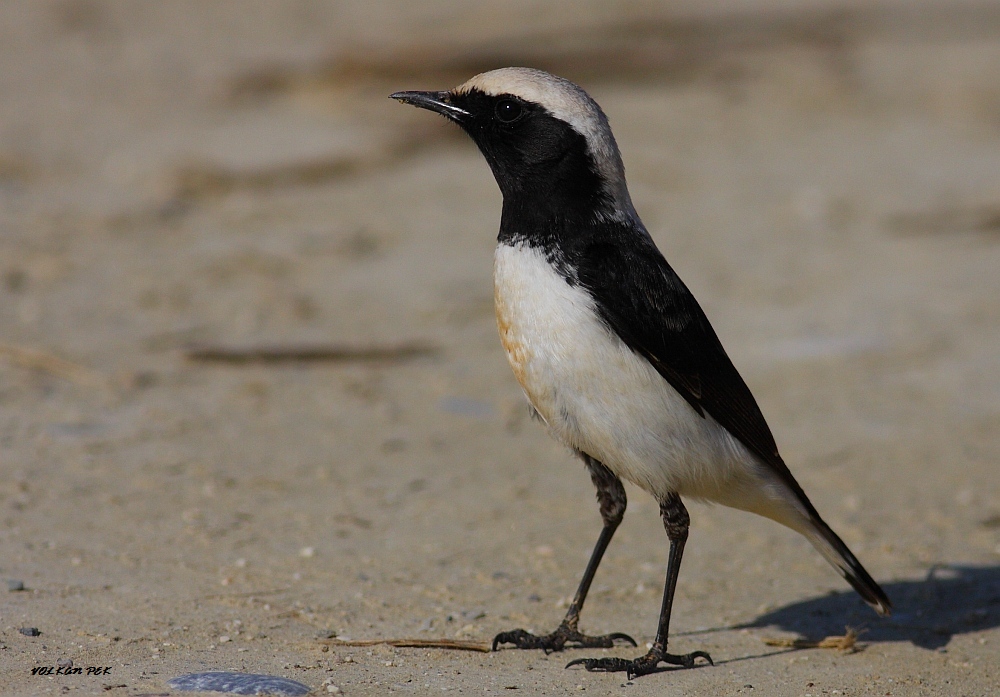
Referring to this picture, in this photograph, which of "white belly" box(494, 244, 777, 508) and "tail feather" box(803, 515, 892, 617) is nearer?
"white belly" box(494, 244, 777, 508)

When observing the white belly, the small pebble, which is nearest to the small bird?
the white belly

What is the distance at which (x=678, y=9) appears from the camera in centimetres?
1491

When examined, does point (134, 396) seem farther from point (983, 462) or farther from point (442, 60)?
point (442, 60)

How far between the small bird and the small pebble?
985 millimetres

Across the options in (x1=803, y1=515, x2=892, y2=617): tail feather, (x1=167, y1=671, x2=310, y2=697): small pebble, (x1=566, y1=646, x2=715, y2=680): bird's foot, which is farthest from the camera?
(x1=803, y1=515, x2=892, y2=617): tail feather

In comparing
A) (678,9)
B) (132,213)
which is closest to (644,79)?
(678,9)

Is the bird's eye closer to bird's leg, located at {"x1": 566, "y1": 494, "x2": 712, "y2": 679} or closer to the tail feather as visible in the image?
bird's leg, located at {"x1": 566, "y1": 494, "x2": 712, "y2": 679}

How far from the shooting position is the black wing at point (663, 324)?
4.66 m

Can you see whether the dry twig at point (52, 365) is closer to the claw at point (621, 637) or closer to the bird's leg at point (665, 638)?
the claw at point (621, 637)

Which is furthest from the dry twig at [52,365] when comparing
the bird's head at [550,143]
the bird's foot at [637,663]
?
the bird's foot at [637,663]

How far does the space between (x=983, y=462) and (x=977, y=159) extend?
5.99 m

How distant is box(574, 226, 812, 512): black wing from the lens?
4.66 meters

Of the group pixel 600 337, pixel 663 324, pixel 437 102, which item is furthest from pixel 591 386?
pixel 437 102

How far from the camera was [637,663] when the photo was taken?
15.7 ft
